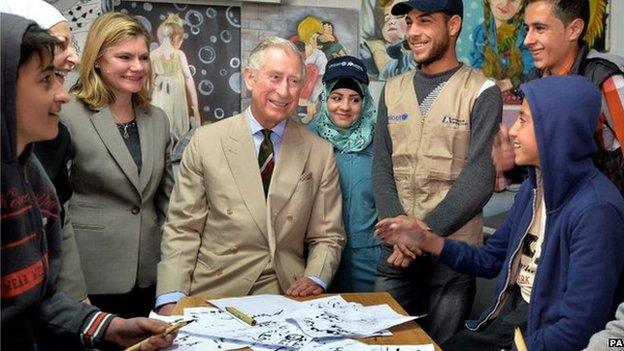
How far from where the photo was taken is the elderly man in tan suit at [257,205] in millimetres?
2061

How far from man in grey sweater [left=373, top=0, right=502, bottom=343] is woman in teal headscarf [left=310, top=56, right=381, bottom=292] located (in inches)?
2.7

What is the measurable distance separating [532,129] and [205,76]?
Answer: 181 cm

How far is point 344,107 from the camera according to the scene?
95.8 inches

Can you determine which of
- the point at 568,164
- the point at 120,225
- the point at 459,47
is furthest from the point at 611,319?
the point at 459,47

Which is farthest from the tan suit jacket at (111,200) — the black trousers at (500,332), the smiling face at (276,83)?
the black trousers at (500,332)

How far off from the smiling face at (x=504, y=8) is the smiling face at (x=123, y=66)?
203 cm

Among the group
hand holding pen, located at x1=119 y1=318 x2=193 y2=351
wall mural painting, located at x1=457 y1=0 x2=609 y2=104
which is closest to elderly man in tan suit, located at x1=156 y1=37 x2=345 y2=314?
hand holding pen, located at x1=119 y1=318 x2=193 y2=351

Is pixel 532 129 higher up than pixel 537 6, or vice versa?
pixel 537 6

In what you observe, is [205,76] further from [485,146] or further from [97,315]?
[97,315]

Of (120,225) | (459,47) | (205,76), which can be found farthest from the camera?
(459,47)

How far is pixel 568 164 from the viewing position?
1.57 meters

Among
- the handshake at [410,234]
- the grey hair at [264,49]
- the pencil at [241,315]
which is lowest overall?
the pencil at [241,315]

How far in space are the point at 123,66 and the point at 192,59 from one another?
33.0 inches

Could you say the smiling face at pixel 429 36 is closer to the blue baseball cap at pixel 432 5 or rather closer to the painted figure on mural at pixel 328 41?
the blue baseball cap at pixel 432 5
